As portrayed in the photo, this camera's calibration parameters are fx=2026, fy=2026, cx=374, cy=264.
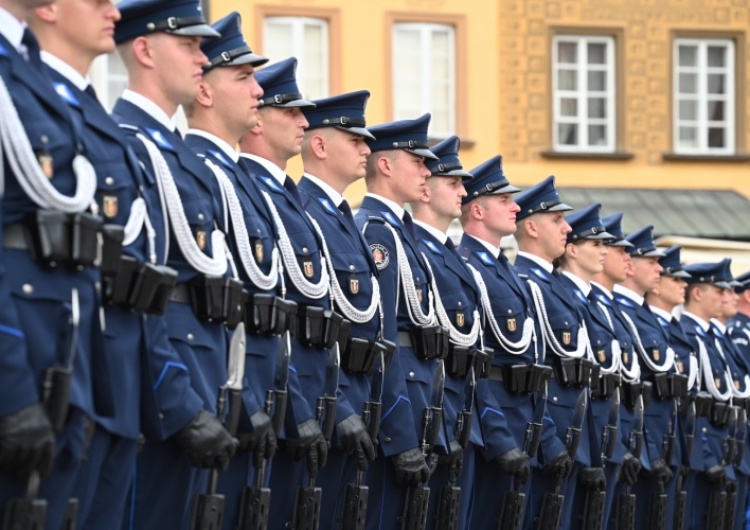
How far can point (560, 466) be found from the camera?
1059cm

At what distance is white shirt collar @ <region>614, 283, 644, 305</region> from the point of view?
1342cm

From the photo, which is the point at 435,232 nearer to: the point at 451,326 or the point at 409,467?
the point at 451,326

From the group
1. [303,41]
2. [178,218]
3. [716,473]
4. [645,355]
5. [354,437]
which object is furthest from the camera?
[303,41]

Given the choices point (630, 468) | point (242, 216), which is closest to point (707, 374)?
point (630, 468)

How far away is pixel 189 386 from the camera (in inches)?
246

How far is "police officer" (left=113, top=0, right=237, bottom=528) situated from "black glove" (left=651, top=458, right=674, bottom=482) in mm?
6254

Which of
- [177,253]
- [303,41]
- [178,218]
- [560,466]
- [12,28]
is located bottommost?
[560,466]

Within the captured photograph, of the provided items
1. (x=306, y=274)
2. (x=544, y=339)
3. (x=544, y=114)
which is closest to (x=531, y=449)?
(x=544, y=339)

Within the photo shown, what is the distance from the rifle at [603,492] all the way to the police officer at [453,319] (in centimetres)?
148

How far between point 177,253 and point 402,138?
3180mm

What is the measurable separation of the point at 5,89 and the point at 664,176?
71.1 ft

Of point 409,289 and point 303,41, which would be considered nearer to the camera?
point 409,289

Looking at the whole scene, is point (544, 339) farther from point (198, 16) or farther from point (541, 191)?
point (198, 16)

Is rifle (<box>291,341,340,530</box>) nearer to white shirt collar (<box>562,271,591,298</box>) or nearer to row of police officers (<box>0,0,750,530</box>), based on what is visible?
row of police officers (<box>0,0,750,530</box>)
